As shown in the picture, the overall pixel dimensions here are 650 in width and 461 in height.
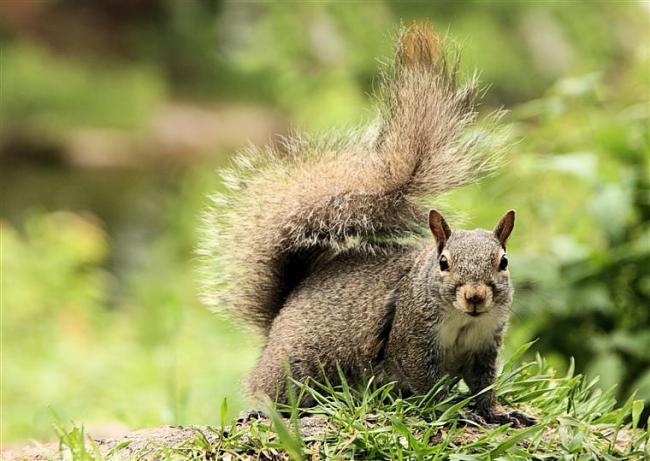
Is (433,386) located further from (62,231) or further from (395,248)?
(62,231)

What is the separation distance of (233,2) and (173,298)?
14900 millimetres

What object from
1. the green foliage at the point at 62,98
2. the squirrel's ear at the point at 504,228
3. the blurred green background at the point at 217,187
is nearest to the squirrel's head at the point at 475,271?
the squirrel's ear at the point at 504,228

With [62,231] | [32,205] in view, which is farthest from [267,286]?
[32,205]

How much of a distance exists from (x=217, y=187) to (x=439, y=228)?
545 centimetres

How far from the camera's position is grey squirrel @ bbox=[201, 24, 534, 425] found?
6.79ft

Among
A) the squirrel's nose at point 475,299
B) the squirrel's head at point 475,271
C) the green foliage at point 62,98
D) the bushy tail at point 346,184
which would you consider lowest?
the squirrel's nose at point 475,299

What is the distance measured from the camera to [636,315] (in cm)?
329

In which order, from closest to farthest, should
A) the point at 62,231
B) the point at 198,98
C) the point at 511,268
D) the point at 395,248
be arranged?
the point at 395,248 → the point at 511,268 → the point at 62,231 → the point at 198,98

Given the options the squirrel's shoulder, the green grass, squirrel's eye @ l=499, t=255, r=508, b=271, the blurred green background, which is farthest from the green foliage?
squirrel's eye @ l=499, t=255, r=508, b=271

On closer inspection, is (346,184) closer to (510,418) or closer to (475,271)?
(475,271)

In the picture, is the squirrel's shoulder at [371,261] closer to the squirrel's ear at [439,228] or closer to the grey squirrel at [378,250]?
the grey squirrel at [378,250]

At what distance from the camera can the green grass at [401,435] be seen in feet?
6.44

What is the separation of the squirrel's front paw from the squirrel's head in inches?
9.9

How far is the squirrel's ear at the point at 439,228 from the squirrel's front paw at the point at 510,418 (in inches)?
14.8
